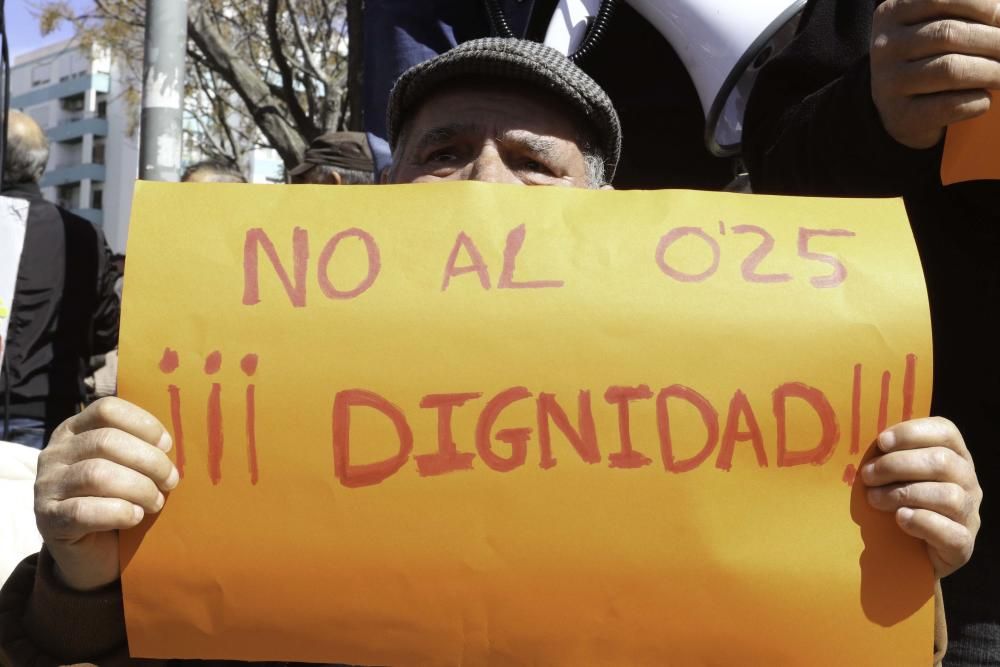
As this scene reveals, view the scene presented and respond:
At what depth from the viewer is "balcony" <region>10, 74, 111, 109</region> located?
46625 millimetres

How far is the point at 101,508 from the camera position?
0.99 m

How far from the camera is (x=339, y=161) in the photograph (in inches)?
132

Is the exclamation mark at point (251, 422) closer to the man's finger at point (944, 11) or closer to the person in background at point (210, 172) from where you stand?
the man's finger at point (944, 11)

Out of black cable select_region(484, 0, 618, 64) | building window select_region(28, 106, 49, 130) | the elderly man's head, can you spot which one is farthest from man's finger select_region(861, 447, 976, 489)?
building window select_region(28, 106, 49, 130)

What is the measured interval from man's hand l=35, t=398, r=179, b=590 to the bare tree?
300 inches

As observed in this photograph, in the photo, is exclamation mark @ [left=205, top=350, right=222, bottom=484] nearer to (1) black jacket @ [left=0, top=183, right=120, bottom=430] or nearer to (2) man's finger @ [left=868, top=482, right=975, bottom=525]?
(2) man's finger @ [left=868, top=482, right=975, bottom=525]

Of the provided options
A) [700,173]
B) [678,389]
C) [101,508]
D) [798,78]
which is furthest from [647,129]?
[101,508]

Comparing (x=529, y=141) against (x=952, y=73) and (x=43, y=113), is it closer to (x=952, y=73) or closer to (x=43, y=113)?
(x=952, y=73)

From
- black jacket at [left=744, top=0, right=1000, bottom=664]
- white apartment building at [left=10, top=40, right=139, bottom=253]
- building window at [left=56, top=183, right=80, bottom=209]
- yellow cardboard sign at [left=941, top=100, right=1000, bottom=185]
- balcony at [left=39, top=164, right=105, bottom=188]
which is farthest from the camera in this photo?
building window at [left=56, top=183, right=80, bottom=209]

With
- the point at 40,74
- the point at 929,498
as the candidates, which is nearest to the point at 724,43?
the point at 929,498

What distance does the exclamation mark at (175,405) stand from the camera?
40.6 inches

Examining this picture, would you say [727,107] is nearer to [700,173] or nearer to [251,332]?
[700,173]

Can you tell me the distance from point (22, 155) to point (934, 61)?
308 cm

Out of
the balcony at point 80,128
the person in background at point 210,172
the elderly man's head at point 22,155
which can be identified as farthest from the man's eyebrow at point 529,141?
the balcony at point 80,128
